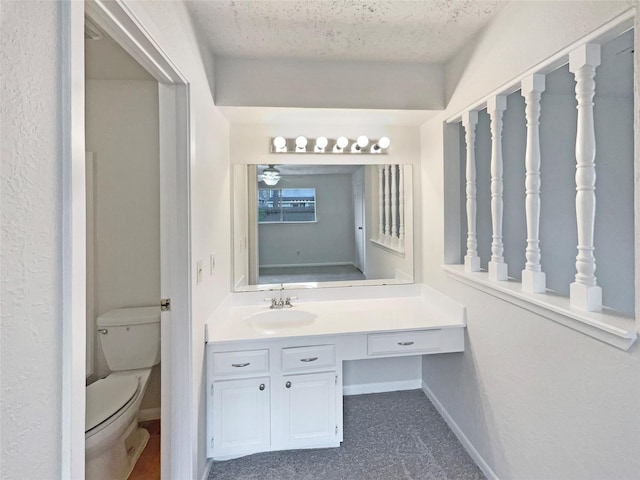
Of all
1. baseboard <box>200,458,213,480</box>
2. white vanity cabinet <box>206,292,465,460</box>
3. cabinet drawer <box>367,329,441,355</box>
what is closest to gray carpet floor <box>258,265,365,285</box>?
white vanity cabinet <box>206,292,465,460</box>

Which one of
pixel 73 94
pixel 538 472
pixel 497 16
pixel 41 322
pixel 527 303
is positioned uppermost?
pixel 497 16

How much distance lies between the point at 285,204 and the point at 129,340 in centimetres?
132

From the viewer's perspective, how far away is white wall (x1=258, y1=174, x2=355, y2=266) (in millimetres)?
2404

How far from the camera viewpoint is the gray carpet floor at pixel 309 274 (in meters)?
2.39

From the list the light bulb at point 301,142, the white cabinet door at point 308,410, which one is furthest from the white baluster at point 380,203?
the white cabinet door at point 308,410

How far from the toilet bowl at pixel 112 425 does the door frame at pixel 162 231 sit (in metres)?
0.31

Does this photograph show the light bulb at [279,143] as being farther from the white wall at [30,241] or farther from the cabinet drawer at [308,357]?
the white wall at [30,241]

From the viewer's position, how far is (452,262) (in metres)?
2.12

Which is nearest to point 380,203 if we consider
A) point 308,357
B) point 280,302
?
point 280,302

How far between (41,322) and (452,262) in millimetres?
2049

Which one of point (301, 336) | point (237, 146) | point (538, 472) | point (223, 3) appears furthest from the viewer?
point (237, 146)

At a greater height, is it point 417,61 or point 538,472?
point 417,61

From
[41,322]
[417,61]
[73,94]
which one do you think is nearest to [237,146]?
[417,61]

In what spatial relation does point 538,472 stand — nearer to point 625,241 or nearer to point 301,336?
point 301,336
